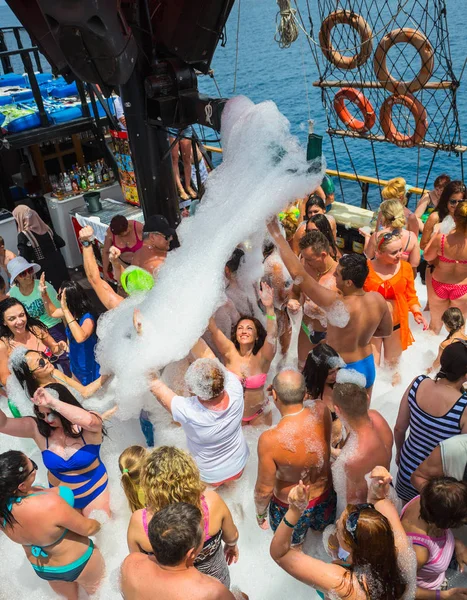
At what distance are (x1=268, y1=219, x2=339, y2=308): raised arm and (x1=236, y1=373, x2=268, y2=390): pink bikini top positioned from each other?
0.61m

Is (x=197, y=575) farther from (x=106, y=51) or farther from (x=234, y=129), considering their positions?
(x=106, y=51)

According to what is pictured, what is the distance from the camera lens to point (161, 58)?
12.1 ft

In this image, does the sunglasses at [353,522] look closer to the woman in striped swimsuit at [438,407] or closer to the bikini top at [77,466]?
the woman in striped swimsuit at [438,407]

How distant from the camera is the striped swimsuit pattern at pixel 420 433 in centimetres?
247

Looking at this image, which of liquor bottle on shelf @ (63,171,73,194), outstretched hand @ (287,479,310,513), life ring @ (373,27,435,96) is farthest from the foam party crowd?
liquor bottle on shelf @ (63,171,73,194)

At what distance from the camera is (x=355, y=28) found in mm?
A: 5910

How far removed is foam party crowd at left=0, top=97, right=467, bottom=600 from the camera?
1998 millimetres

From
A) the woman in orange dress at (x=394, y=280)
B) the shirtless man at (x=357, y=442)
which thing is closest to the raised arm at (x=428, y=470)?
the shirtless man at (x=357, y=442)

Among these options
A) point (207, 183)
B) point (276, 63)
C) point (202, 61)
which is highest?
point (202, 61)

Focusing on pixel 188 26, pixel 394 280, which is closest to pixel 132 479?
pixel 394 280

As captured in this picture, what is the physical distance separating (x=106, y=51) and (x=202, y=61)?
36.3 inches

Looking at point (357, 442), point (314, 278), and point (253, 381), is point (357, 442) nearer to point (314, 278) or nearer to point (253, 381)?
point (253, 381)

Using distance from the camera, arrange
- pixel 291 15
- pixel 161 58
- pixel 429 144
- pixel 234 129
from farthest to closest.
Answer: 1. pixel 429 144
2. pixel 291 15
3. pixel 161 58
4. pixel 234 129

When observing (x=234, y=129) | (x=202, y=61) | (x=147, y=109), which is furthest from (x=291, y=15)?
(x=234, y=129)
